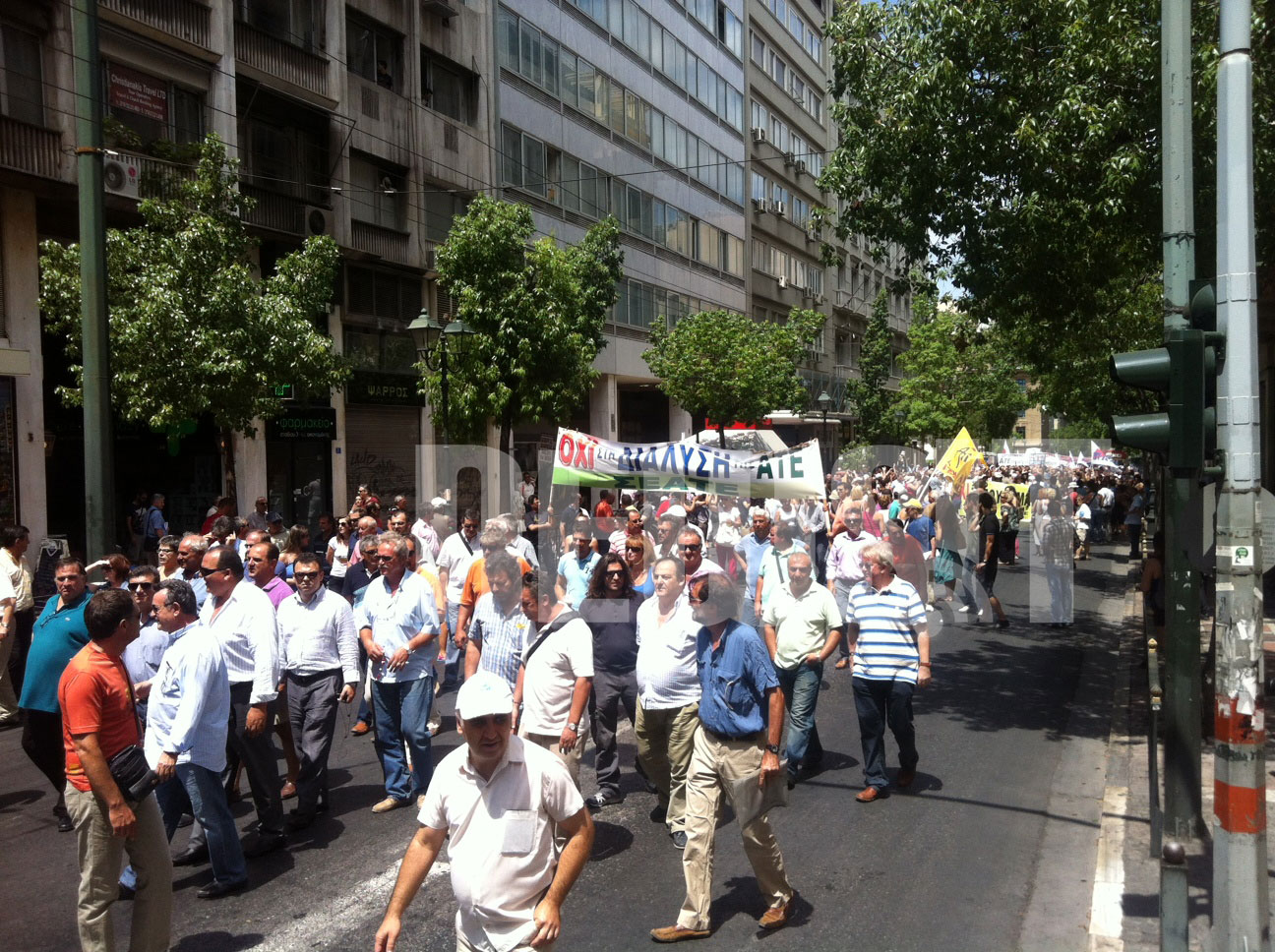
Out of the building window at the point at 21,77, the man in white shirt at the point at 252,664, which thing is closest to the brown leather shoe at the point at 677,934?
the man in white shirt at the point at 252,664

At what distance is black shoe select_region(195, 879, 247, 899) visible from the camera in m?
5.82

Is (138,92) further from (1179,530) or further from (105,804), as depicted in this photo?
(1179,530)

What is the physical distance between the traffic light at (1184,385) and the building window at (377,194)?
2119 centimetres

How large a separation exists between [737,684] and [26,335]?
15.6m

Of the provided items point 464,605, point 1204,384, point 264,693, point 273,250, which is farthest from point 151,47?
point 1204,384

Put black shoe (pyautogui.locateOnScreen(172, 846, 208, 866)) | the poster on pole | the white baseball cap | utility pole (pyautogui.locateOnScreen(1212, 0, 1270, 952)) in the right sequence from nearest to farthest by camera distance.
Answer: the white baseball cap, utility pole (pyautogui.locateOnScreen(1212, 0, 1270, 952)), black shoe (pyautogui.locateOnScreen(172, 846, 208, 866)), the poster on pole

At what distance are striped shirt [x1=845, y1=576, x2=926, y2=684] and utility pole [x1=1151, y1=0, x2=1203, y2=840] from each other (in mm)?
1755

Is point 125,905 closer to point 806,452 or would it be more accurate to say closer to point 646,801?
point 646,801

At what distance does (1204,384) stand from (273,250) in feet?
→ 68.4

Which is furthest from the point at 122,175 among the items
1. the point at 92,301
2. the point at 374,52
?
the point at 92,301

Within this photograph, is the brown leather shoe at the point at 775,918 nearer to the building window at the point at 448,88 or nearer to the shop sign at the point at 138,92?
the shop sign at the point at 138,92

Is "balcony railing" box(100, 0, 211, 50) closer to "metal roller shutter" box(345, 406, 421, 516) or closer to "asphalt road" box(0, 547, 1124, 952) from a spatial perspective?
"metal roller shutter" box(345, 406, 421, 516)

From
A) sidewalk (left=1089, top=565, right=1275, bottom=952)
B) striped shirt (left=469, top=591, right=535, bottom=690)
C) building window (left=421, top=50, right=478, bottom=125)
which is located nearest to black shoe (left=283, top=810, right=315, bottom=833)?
striped shirt (left=469, top=591, right=535, bottom=690)

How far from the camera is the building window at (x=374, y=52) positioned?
24531mm
